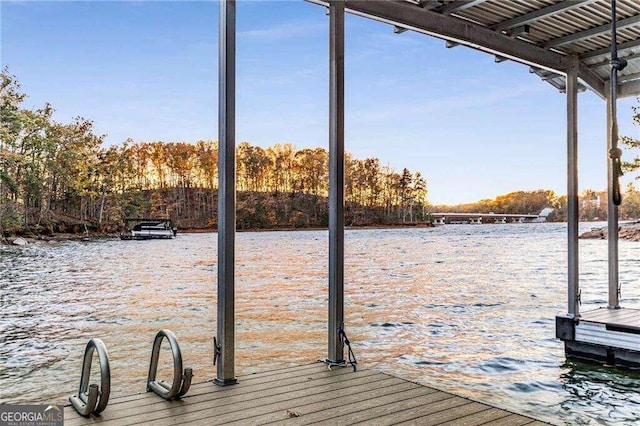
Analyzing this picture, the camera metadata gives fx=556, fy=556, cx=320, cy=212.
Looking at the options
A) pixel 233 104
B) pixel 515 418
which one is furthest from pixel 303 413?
pixel 233 104

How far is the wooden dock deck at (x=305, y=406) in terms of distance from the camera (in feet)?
8.14

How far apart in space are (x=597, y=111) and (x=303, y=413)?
18516 millimetres

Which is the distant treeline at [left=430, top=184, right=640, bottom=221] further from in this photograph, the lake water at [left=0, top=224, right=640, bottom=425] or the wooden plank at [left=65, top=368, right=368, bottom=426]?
the wooden plank at [left=65, top=368, right=368, bottom=426]

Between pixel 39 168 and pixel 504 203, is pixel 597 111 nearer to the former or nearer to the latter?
pixel 504 203

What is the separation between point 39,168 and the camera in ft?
30.9

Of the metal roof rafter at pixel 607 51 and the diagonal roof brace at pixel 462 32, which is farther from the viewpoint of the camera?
the metal roof rafter at pixel 607 51

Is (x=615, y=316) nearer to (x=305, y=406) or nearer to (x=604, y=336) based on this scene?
(x=604, y=336)

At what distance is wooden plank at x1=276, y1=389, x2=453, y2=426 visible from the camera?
2.49 meters

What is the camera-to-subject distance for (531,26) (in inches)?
169

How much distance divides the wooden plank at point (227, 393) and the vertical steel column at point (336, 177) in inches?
10.9

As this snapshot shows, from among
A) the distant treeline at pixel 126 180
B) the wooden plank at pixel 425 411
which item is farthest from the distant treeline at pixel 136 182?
the wooden plank at pixel 425 411

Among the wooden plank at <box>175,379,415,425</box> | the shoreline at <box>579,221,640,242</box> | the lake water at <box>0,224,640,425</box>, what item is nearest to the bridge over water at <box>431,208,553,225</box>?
the lake water at <box>0,224,640,425</box>

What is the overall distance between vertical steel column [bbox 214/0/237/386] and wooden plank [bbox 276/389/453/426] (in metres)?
0.68

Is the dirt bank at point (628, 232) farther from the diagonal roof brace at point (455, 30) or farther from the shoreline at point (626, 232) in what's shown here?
the diagonal roof brace at point (455, 30)
